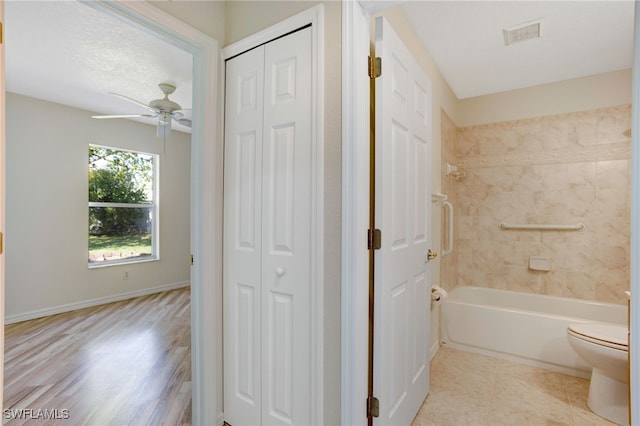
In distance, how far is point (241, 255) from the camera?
1699 millimetres

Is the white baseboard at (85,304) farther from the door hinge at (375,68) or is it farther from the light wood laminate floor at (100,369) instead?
the door hinge at (375,68)

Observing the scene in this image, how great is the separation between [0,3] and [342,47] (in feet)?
4.01

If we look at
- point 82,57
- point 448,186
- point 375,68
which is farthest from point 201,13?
point 448,186

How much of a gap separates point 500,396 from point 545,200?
6.66 feet

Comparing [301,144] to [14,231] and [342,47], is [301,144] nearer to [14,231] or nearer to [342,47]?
[342,47]

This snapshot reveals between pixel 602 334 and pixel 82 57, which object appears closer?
pixel 602 334

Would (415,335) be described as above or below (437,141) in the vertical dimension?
below

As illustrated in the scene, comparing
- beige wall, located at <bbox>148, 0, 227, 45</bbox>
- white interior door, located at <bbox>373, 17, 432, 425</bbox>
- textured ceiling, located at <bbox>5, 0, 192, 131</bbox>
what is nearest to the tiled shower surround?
white interior door, located at <bbox>373, 17, 432, 425</bbox>

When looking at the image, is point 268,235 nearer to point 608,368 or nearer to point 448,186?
point 608,368

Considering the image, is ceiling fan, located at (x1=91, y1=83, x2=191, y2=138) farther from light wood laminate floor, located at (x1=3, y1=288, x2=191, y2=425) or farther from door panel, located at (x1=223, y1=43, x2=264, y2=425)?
light wood laminate floor, located at (x1=3, y1=288, x2=191, y2=425)

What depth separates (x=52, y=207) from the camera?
3871mm

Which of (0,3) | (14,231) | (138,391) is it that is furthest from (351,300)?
(14,231)

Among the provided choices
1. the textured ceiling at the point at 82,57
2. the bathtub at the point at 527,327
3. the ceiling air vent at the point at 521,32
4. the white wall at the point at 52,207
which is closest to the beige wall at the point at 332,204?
the textured ceiling at the point at 82,57

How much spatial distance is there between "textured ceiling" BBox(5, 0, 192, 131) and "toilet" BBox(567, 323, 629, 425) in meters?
3.48
